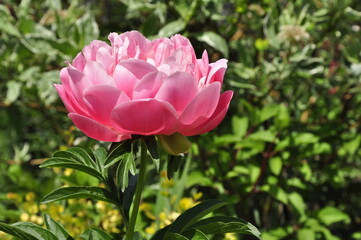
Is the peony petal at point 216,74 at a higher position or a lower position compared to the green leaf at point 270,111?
higher

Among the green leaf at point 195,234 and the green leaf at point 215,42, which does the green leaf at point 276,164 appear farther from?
the green leaf at point 195,234

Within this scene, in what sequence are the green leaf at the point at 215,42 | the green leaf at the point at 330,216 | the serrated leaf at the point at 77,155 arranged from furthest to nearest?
the green leaf at the point at 330,216, the green leaf at the point at 215,42, the serrated leaf at the point at 77,155

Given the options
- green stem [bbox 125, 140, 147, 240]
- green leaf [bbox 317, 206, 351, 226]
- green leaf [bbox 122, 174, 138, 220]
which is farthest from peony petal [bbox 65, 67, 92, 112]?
green leaf [bbox 317, 206, 351, 226]

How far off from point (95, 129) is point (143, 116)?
0.07 m

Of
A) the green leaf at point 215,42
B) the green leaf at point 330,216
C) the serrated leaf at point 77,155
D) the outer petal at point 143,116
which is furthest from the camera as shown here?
the green leaf at point 330,216

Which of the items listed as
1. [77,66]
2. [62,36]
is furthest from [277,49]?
[77,66]

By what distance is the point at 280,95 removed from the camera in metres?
1.84

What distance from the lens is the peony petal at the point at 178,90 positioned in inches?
23.4

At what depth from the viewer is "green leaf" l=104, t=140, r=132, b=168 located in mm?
614

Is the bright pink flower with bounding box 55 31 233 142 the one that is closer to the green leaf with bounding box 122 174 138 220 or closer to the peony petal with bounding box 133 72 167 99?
the peony petal with bounding box 133 72 167 99

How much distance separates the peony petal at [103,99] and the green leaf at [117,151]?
1.4 inches

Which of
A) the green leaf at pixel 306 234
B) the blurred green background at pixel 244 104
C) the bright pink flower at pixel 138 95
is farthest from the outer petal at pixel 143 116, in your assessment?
the green leaf at pixel 306 234

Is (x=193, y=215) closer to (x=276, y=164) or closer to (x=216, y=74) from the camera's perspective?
(x=216, y=74)

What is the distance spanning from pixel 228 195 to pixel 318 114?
488 millimetres
